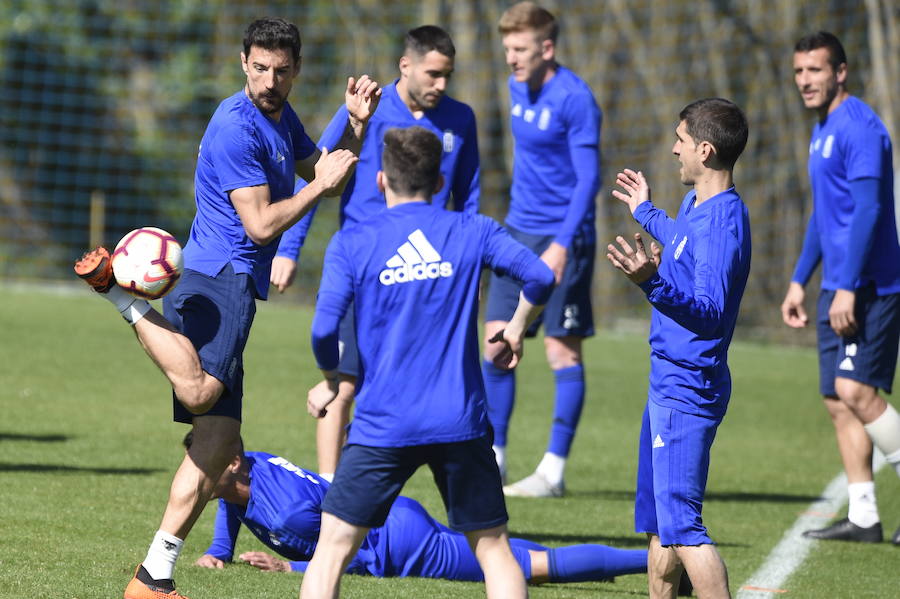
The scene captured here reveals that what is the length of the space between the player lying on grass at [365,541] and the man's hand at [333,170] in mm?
1196

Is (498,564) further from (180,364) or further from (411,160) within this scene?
(180,364)

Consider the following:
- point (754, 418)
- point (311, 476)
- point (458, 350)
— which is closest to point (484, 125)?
point (754, 418)

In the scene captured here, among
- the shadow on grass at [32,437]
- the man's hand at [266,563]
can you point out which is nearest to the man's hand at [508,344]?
the man's hand at [266,563]

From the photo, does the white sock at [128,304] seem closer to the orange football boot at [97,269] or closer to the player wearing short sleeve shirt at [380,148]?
the orange football boot at [97,269]

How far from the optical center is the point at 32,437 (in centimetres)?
820

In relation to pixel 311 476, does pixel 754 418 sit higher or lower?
lower

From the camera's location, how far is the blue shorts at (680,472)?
4348 millimetres

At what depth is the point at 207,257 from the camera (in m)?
4.90

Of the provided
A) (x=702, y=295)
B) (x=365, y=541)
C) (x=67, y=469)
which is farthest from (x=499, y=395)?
(x=702, y=295)

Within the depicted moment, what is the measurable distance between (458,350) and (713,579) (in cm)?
109

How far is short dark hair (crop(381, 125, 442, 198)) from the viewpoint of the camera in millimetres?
4051

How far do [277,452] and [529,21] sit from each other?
2.97m

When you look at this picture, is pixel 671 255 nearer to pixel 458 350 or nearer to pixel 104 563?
pixel 458 350

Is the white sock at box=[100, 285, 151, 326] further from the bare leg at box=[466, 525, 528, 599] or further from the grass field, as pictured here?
the bare leg at box=[466, 525, 528, 599]
